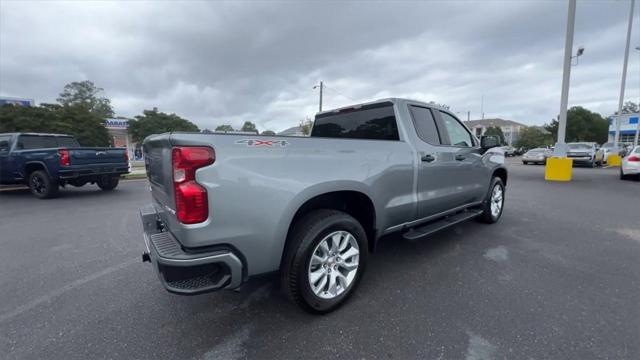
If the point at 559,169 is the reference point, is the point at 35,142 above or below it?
above

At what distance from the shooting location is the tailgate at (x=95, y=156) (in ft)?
22.9

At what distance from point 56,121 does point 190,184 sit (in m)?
33.0

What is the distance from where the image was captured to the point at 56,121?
24.9m

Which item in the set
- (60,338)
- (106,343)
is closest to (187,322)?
(106,343)

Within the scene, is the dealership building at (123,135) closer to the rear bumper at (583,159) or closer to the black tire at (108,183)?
the black tire at (108,183)

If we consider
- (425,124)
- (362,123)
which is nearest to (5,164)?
(362,123)

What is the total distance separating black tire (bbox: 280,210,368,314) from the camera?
2.12 metres


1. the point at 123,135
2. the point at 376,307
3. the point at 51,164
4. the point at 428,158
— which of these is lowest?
the point at 376,307

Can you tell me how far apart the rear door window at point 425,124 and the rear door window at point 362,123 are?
1.01 feet

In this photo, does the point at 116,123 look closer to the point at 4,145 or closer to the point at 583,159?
the point at 4,145

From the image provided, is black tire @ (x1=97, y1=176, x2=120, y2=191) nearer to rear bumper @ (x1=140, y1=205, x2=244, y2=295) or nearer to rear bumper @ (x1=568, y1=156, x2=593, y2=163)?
rear bumper @ (x1=140, y1=205, x2=244, y2=295)

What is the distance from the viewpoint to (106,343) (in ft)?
6.70

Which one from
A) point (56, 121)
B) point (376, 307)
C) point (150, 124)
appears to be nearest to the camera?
point (376, 307)

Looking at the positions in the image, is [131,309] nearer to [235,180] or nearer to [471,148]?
[235,180]
